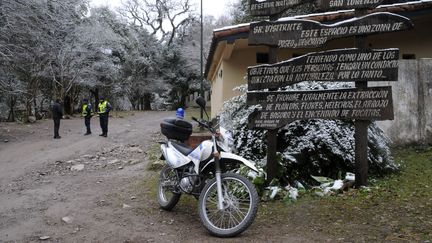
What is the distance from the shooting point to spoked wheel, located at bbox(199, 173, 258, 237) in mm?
4750

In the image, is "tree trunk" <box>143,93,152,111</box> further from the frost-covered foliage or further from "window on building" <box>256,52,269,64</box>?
the frost-covered foliage

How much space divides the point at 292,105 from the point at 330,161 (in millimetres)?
1231

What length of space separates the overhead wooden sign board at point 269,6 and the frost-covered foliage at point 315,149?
1537 mm

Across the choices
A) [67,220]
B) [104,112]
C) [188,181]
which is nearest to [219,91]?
[104,112]

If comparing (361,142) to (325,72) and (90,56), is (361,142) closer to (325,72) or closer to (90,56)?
(325,72)

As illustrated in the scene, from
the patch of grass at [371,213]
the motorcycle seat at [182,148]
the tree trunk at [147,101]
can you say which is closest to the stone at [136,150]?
the motorcycle seat at [182,148]

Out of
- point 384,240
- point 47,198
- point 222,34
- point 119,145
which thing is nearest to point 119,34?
point 119,145

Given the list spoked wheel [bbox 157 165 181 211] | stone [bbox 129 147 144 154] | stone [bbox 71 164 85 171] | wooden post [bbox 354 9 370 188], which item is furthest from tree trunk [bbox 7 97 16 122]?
wooden post [bbox 354 9 370 188]

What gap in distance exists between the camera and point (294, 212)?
Answer: 551 centimetres

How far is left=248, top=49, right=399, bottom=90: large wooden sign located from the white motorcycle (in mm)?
1609

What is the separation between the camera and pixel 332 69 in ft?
20.1

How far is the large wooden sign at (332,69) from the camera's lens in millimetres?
5887

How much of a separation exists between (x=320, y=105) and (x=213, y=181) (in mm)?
2287

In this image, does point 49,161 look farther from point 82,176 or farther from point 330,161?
point 330,161
